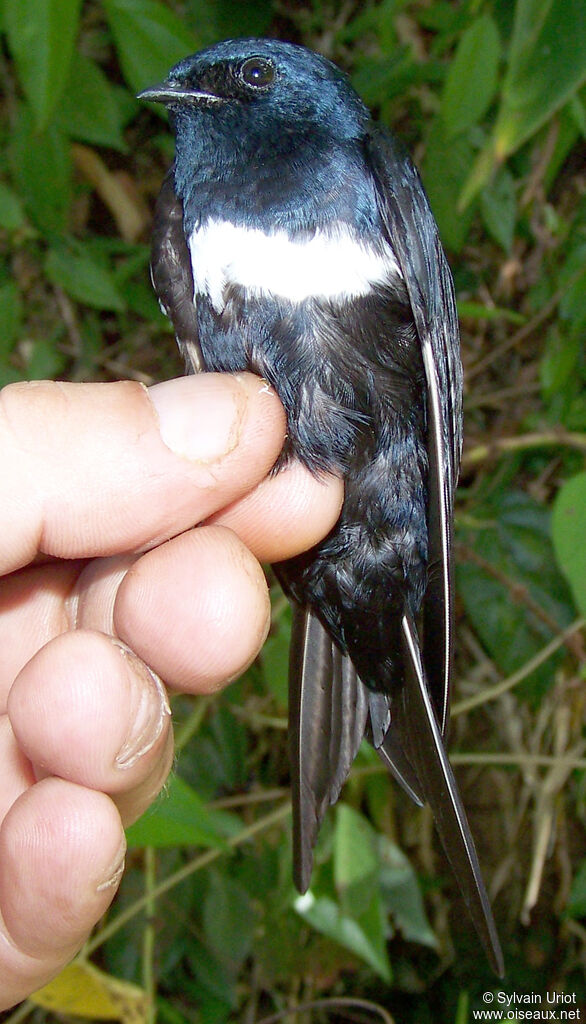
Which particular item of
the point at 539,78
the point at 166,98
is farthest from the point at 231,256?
the point at 539,78

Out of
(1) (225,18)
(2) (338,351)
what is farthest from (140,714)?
(1) (225,18)

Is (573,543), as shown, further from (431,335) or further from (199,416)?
(199,416)

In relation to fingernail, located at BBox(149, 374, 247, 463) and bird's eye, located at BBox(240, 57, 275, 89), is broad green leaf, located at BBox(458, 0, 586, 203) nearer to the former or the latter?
bird's eye, located at BBox(240, 57, 275, 89)

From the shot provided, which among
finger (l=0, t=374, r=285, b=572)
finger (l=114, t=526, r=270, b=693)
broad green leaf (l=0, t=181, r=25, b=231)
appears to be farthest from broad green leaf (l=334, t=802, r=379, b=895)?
broad green leaf (l=0, t=181, r=25, b=231)

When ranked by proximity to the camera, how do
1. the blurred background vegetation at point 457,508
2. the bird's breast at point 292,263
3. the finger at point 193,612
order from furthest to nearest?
the blurred background vegetation at point 457,508, the bird's breast at point 292,263, the finger at point 193,612

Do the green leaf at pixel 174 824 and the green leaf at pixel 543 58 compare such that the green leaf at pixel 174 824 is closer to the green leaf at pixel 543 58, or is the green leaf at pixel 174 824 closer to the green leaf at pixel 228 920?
the green leaf at pixel 228 920

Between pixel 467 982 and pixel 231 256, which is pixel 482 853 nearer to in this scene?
pixel 467 982

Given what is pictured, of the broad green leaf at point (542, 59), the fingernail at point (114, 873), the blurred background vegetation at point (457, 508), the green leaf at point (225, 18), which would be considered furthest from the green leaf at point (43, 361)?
the fingernail at point (114, 873)
